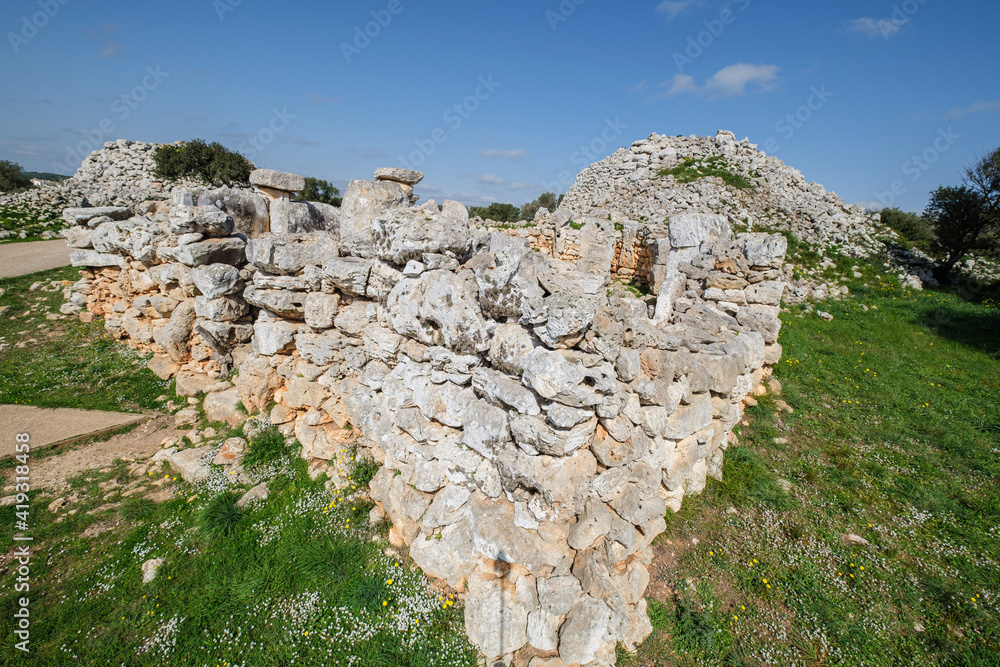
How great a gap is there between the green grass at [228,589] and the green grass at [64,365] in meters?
2.41

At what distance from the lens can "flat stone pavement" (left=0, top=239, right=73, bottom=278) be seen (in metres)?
11.8

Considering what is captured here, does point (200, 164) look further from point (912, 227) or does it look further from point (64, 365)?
point (912, 227)

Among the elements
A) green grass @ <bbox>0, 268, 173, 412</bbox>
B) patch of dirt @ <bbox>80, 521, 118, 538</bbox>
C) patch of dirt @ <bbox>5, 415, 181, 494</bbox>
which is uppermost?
green grass @ <bbox>0, 268, 173, 412</bbox>

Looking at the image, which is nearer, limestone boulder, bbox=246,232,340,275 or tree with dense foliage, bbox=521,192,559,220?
limestone boulder, bbox=246,232,340,275

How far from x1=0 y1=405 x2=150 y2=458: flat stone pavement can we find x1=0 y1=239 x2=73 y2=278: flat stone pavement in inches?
312

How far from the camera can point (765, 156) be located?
69.9 ft

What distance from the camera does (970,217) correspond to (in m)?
16.1

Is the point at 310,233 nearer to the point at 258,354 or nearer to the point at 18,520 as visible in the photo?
the point at 258,354

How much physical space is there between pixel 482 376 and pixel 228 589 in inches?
144

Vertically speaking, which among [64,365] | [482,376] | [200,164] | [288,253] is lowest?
[64,365]

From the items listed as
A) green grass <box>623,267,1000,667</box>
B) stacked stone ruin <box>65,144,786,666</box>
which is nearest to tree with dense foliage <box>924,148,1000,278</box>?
green grass <box>623,267,1000,667</box>

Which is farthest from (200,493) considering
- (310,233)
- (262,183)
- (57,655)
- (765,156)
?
(765,156)

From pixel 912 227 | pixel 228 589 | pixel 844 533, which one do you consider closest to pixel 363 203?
pixel 228 589

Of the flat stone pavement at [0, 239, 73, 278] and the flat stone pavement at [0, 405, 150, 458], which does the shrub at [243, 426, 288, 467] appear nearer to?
the flat stone pavement at [0, 405, 150, 458]
